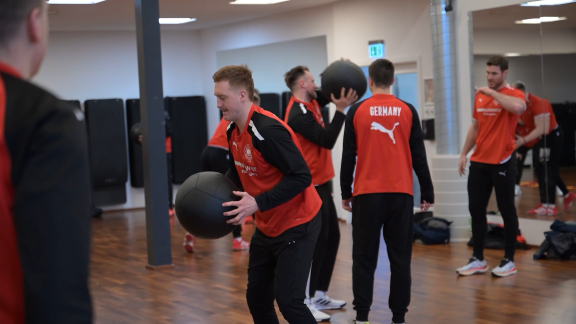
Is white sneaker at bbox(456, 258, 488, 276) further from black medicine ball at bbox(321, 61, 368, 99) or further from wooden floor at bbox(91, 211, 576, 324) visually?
black medicine ball at bbox(321, 61, 368, 99)

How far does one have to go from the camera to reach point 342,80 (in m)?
4.27

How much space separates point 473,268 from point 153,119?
10.5 feet

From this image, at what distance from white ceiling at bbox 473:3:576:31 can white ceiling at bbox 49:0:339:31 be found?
259cm

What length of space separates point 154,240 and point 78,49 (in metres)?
6.16

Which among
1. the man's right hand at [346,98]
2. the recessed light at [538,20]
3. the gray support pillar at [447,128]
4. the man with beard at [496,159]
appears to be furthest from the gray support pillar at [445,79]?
the man's right hand at [346,98]

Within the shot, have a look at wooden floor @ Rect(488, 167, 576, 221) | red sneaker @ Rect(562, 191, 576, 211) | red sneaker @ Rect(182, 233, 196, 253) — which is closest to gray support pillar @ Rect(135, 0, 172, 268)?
red sneaker @ Rect(182, 233, 196, 253)

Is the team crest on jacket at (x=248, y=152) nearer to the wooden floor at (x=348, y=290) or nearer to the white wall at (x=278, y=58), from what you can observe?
the wooden floor at (x=348, y=290)

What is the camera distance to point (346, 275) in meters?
5.75

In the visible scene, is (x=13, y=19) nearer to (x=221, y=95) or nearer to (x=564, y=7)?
(x=221, y=95)

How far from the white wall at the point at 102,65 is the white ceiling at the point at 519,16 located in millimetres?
6298

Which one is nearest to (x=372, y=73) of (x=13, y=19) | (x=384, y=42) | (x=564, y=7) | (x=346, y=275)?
(x=346, y=275)

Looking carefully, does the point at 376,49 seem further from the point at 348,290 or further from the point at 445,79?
the point at 348,290

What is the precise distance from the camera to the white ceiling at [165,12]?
8.69 m

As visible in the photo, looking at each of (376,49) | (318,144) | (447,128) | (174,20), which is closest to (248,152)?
(318,144)
